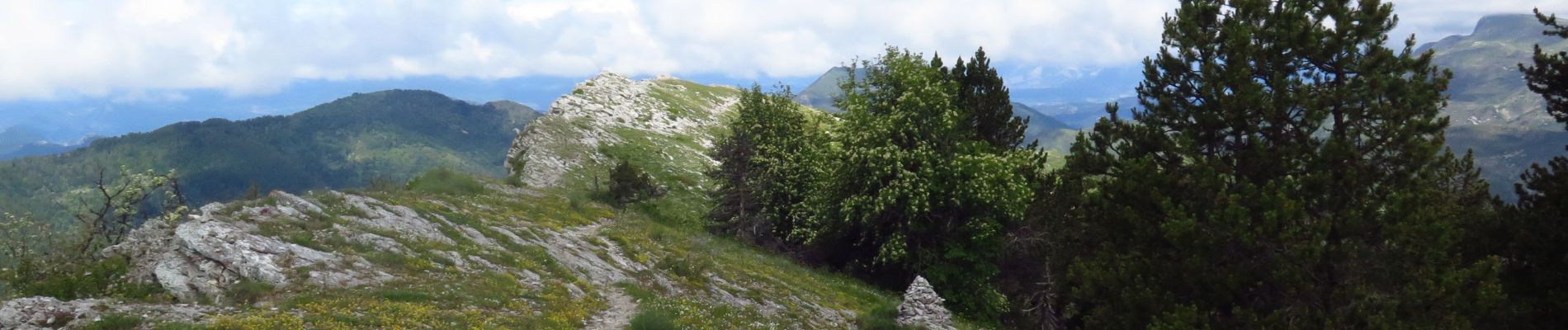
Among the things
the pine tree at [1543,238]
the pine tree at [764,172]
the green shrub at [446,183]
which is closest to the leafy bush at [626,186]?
the pine tree at [764,172]

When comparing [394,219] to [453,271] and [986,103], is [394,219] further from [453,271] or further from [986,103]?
[986,103]

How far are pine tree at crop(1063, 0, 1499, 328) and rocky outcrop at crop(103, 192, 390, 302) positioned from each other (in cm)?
1860

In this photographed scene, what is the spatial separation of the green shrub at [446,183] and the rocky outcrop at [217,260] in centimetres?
1843

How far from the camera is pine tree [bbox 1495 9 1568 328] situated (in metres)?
19.7

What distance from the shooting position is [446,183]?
134ft

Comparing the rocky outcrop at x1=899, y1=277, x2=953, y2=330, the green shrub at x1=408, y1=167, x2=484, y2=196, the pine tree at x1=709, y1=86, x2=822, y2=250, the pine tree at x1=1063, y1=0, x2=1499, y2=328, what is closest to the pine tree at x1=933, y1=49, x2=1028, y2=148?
the pine tree at x1=709, y1=86, x2=822, y2=250

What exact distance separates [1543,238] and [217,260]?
3368 centimetres

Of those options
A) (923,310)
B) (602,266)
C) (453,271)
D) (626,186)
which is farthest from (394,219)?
(626,186)

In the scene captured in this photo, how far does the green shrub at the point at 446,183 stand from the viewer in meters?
39.1

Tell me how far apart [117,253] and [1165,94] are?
26.1 m

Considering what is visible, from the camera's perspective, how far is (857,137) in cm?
3528

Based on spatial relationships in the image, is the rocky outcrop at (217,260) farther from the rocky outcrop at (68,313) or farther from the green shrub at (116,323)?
the green shrub at (116,323)

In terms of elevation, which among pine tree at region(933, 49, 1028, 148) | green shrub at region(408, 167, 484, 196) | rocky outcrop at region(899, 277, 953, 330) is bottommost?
rocky outcrop at region(899, 277, 953, 330)

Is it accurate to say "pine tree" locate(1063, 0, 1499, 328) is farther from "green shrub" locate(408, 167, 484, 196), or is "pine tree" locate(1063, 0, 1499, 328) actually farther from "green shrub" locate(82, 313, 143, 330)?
"green shrub" locate(408, 167, 484, 196)
